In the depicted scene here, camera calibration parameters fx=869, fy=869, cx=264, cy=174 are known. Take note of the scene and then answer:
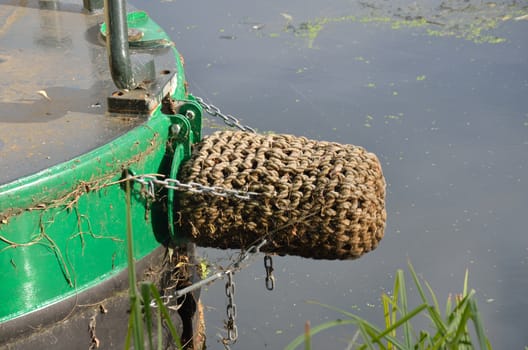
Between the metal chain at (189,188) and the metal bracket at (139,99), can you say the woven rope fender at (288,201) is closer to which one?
the metal chain at (189,188)

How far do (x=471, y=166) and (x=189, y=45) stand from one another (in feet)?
7.22

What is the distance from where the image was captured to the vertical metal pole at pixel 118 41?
255 cm

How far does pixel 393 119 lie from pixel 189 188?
2.67 meters

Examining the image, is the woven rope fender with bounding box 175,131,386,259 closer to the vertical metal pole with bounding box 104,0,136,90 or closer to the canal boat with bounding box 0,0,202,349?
the canal boat with bounding box 0,0,202,349

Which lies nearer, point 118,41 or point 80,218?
point 80,218

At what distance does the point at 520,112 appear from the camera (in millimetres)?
5016

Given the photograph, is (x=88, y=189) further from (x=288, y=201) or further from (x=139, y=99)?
(x=288, y=201)

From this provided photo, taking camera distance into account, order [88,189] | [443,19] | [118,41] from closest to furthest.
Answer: [88,189] → [118,41] → [443,19]

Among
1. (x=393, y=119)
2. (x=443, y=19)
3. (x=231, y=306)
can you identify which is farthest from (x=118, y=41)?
(x=443, y=19)

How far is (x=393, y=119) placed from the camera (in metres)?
4.94

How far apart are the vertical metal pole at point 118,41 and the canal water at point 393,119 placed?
1.28 meters

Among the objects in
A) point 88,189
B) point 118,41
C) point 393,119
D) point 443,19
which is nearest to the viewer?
point 88,189

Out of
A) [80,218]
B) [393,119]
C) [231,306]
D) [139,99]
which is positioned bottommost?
[393,119]

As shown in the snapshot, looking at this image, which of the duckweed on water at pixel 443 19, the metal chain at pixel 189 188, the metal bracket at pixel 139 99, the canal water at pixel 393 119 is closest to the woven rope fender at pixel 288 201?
the metal chain at pixel 189 188
